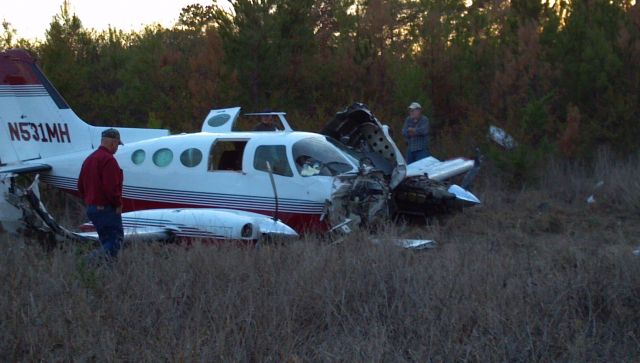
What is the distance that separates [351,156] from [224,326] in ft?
20.9

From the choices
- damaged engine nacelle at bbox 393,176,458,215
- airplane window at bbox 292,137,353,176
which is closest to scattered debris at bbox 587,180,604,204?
damaged engine nacelle at bbox 393,176,458,215

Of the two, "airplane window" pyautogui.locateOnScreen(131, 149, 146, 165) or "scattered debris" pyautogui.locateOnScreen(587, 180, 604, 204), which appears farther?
"scattered debris" pyautogui.locateOnScreen(587, 180, 604, 204)

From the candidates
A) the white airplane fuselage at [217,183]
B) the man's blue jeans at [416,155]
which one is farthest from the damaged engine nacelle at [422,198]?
the man's blue jeans at [416,155]

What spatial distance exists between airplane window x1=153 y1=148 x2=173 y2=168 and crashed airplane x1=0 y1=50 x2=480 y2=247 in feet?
0.05

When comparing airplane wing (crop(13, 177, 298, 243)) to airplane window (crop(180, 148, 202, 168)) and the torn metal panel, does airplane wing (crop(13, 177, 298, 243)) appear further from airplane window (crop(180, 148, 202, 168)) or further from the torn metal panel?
the torn metal panel

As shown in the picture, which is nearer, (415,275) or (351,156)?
(415,275)

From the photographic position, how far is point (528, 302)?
643cm

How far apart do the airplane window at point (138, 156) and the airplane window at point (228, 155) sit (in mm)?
985

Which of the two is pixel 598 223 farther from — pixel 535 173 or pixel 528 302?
pixel 528 302

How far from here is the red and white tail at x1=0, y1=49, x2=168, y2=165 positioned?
1354 cm

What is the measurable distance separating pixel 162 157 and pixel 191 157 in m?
0.47

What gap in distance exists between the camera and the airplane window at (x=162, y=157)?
39.1 ft

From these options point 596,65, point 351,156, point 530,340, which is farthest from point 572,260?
point 596,65

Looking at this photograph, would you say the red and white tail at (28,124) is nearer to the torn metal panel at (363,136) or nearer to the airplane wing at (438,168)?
the torn metal panel at (363,136)
